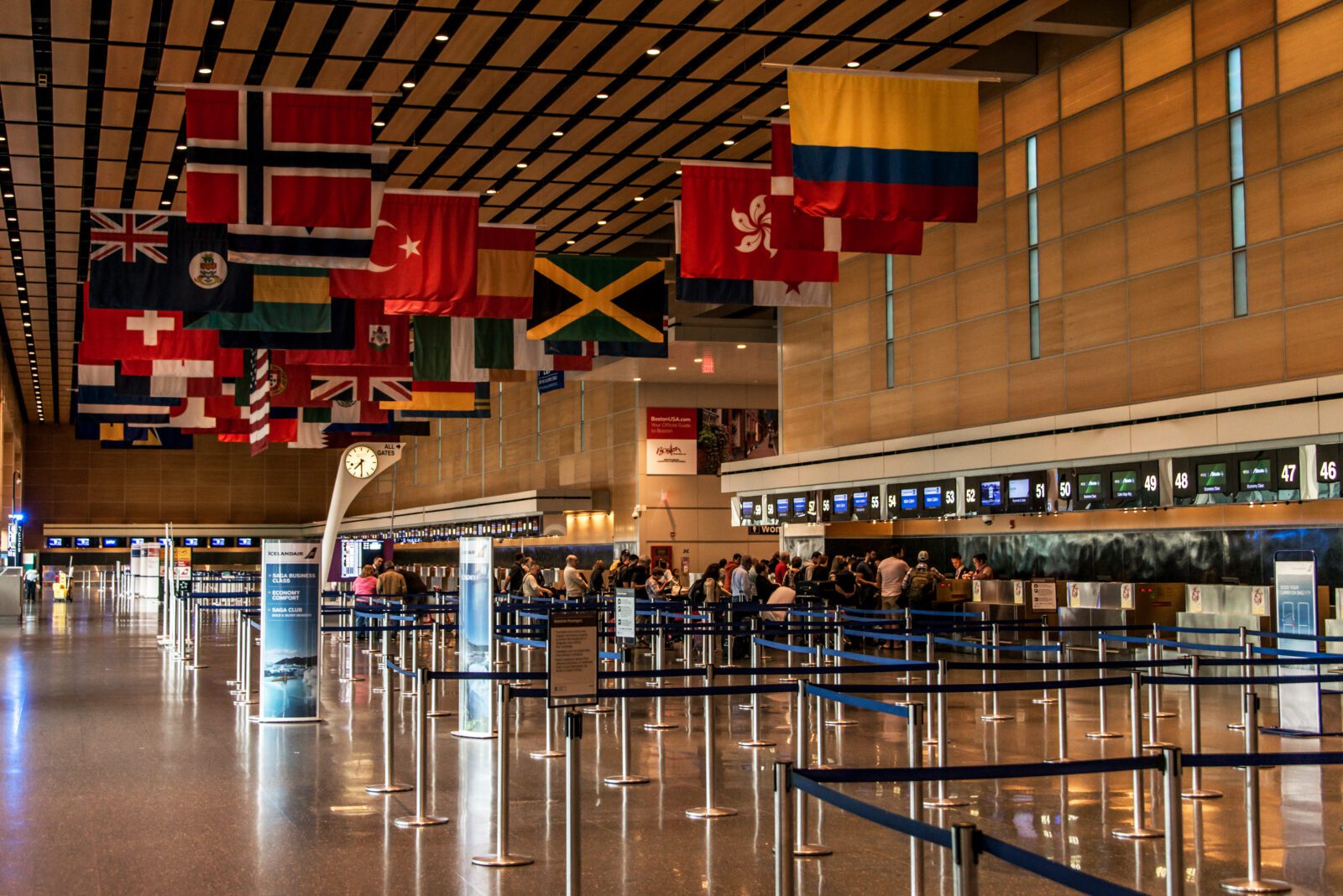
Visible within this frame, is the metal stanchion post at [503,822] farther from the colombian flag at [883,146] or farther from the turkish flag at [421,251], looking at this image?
the turkish flag at [421,251]

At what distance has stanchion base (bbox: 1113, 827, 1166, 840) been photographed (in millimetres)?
8281

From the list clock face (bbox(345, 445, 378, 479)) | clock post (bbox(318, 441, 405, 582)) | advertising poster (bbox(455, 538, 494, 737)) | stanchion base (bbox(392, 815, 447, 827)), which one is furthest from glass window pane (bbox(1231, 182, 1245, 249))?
clock face (bbox(345, 445, 378, 479))

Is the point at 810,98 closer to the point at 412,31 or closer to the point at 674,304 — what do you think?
the point at 412,31

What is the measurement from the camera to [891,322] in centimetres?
2620

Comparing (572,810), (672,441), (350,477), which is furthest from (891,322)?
(572,810)

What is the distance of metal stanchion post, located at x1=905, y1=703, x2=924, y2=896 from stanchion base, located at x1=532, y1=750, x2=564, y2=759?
4.98 m

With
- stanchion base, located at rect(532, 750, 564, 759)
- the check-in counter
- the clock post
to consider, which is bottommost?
stanchion base, located at rect(532, 750, 564, 759)

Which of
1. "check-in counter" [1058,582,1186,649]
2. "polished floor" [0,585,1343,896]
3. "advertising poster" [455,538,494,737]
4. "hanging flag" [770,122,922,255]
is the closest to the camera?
"polished floor" [0,585,1343,896]

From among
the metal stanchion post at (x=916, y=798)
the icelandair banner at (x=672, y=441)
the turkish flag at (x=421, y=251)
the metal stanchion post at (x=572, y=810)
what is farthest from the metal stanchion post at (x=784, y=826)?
the icelandair banner at (x=672, y=441)

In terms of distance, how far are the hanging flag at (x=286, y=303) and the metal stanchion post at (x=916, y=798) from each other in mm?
12412

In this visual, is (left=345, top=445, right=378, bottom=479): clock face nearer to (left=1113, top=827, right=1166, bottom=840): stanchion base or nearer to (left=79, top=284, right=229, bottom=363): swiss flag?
(left=79, top=284, right=229, bottom=363): swiss flag

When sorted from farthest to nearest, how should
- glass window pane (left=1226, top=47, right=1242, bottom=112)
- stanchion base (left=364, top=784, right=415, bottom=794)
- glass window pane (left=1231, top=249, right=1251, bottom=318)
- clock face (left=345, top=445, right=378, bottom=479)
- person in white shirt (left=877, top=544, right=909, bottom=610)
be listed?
clock face (left=345, top=445, right=378, bottom=479)
person in white shirt (left=877, top=544, right=909, bottom=610)
glass window pane (left=1226, top=47, right=1242, bottom=112)
glass window pane (left=1231, top=249, right=1251, bottom=318)
stanchion base (left=364, top=784, right=415, bottom=794)

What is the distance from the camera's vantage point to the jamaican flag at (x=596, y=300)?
19.7 m

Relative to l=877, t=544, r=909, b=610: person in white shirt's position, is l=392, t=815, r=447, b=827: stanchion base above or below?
below
